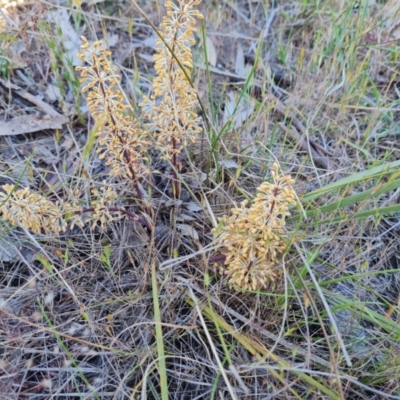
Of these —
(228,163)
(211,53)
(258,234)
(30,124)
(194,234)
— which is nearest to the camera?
(258,234)

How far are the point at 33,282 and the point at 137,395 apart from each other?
1.48 feet

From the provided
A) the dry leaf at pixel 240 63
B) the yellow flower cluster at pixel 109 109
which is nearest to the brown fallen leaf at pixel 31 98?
the yellow flower cluster at pixel 109 109

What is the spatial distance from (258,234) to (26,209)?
2.10 ft

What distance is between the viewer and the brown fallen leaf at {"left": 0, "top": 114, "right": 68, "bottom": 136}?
5.51ft

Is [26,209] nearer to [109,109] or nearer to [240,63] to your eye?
[109,109]

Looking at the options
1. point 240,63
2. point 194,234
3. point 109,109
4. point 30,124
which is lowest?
point 194,234

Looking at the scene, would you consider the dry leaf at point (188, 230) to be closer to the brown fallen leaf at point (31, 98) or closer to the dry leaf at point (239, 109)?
the dry leaf at point (239, 109)

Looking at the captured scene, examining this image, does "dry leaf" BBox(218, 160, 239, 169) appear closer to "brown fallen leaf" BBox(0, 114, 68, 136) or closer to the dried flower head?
the dried flower head

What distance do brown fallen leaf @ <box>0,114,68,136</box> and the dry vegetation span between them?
10 mm

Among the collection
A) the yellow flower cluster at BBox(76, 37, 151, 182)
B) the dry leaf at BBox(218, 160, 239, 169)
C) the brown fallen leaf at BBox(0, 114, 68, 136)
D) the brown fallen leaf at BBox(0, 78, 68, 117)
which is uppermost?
the yellow flower cluster at BBox(76, 37, 151, 182)

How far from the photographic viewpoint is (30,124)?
67.3 inches

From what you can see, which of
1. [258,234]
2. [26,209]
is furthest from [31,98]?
[258,234]

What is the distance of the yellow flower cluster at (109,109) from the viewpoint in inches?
43.0

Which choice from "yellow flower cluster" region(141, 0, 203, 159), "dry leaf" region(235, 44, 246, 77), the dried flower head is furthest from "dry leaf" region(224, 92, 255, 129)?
the dried flower head
